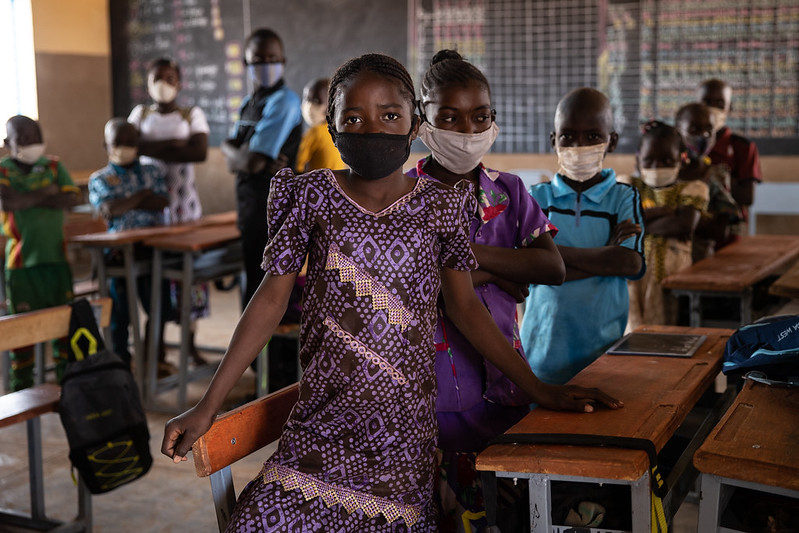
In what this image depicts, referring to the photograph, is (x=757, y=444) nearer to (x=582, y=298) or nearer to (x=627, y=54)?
(x=582, y=298)

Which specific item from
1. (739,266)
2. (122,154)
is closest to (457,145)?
(739,266)

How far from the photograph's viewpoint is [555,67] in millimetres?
7355

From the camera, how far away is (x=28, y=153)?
15.2 feet

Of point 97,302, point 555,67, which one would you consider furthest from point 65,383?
point 555,67

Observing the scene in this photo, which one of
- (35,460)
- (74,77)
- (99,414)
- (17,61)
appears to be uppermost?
(17,61)

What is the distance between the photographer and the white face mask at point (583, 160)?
237 centimetres

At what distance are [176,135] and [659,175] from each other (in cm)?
319

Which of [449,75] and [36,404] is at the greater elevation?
[449,75]

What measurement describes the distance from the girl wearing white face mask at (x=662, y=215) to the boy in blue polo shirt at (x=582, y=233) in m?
0.98

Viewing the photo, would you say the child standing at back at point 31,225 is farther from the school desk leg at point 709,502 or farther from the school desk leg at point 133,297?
the school desk leg at point 709,502

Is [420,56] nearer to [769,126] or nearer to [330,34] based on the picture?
[330,34]

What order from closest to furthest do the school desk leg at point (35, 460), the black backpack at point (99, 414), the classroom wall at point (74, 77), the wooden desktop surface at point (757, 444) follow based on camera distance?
the wooden desktop surface at point (757, 444), the black backpack at point (99, 414), the school desk leg at point (35, 460), the classroom wall at point (74, 77)

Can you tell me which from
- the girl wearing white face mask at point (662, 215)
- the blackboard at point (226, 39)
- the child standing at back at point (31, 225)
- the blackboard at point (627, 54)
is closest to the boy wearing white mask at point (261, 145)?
the child standing at back at point (31, 225)

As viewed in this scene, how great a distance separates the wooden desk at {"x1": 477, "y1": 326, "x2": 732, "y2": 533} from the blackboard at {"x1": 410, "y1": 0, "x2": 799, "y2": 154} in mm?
5366
